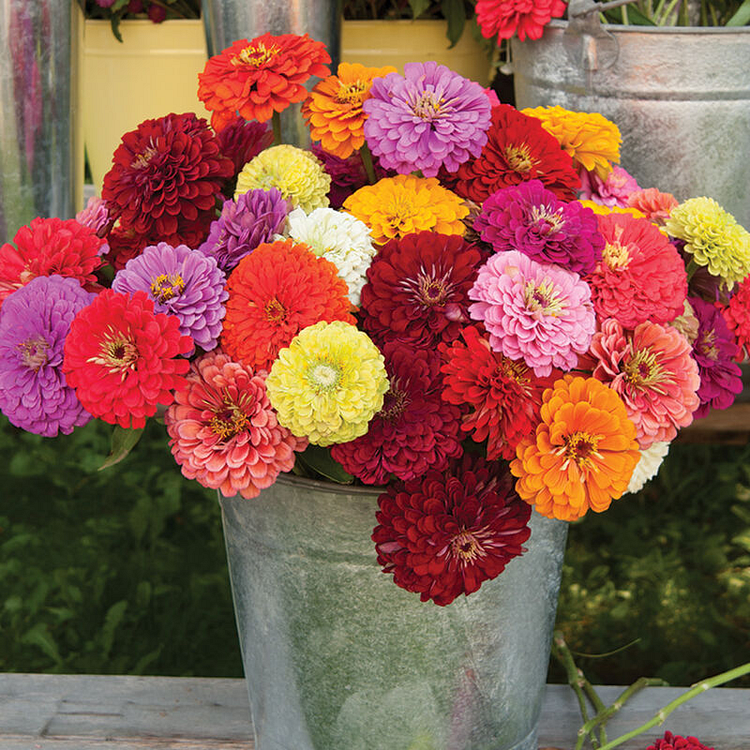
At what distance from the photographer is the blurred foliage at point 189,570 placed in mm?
1212

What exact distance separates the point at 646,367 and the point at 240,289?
0.77 ft

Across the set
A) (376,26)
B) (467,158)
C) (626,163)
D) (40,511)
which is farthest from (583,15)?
(40,511)

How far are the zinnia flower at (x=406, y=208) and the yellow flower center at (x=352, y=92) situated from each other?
0.19 ft

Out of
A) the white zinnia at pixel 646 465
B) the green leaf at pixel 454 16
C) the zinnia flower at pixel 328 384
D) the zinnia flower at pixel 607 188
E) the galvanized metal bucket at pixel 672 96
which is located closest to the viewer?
the zinnia flower at pixel 328 384

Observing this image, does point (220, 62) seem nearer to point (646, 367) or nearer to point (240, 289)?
point (240, 289)

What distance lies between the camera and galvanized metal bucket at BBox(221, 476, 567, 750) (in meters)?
0.62

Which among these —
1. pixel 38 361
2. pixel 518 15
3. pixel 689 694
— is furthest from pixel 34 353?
pixel 518 15

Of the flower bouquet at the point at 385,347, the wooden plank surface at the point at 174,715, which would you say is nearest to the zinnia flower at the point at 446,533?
the flower bouquet at the point at 385,347

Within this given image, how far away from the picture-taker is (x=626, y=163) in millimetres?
950

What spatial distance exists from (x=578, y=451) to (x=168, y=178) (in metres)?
0.29

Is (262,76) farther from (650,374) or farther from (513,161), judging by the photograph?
(650,374)

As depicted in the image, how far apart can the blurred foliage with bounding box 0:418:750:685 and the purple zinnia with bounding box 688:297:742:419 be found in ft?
2.10

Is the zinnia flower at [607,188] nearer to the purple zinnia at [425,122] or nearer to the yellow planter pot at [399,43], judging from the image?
the purple zinnia at [425,122]

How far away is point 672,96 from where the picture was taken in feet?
3.03
